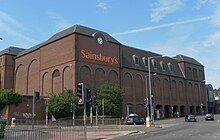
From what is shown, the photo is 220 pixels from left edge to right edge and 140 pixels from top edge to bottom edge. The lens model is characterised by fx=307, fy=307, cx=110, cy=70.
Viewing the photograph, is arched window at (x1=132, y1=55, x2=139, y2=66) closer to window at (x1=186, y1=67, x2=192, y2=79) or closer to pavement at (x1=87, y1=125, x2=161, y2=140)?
window at (x1=186, y1=67, x2=192, y2=79)

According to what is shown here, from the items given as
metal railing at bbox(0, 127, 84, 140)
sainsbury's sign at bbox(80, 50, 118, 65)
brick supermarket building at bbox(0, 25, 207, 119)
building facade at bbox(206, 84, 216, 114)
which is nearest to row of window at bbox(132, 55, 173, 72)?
brick supermarket building at bbox(0, 25, 207, 119)

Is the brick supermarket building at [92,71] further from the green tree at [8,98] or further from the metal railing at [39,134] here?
the metal railing at [39,134]

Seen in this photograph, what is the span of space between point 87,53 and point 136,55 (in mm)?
19271

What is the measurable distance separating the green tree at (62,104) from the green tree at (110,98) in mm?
6061

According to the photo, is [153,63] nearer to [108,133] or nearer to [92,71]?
[92,71]

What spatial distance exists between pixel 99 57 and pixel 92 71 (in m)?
3.44

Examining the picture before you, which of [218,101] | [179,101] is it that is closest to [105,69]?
[179,101]

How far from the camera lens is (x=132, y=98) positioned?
68.3 metres

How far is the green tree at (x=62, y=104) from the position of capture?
1977 inches

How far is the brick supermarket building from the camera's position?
57094mm

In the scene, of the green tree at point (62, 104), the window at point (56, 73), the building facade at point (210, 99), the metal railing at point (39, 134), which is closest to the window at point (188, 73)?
the building facade at point (210, 99)

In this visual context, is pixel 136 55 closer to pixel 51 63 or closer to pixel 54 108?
pixel 51 63

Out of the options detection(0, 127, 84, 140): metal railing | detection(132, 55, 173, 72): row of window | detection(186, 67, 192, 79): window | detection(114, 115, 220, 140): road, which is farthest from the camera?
detection(186, 67, 192, 79): window

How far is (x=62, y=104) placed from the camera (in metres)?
50.1
